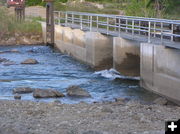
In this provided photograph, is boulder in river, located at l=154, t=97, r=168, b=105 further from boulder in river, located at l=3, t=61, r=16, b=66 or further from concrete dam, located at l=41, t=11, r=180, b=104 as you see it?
boulder in river, located at l=3, t=61, r=16, b=66

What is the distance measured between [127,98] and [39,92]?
304cm

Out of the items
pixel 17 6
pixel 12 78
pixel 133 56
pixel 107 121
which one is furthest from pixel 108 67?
pixel 17 6

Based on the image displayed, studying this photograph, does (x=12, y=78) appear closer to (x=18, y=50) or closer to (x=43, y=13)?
(x=18, y=50)

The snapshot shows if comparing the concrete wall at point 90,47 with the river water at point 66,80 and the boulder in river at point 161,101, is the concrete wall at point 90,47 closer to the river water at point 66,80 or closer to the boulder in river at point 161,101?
the river water at point 66,80

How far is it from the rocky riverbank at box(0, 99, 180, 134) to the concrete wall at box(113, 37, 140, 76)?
7.85 m

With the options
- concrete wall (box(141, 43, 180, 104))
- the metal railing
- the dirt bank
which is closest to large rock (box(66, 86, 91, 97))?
concrete wall (box(141, 43, 180, 104))

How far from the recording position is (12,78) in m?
22.3

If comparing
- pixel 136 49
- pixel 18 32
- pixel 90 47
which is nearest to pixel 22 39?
pixel 18 32

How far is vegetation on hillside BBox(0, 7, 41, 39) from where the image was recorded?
132 ft

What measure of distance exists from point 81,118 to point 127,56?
11174mm

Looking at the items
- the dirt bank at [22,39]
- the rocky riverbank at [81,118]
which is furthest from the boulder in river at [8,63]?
the rocky riverbank at [81,118]

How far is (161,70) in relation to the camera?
57.6 feet

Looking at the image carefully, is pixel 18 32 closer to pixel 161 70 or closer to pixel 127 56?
pixel 127 56

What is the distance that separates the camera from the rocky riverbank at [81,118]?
9969mm
